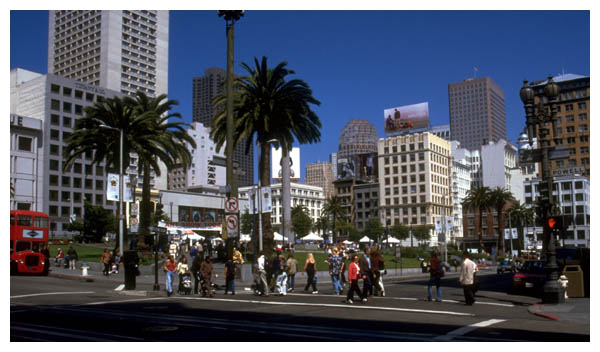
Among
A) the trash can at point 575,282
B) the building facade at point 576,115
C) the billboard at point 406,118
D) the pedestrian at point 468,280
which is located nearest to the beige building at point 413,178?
the billboard at point 406,118

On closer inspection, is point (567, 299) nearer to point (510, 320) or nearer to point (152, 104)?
point (510, 320)

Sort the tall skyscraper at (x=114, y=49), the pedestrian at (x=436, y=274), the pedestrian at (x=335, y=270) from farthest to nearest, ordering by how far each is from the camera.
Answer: the tall skyscraper at (x=114, y=49) < the pedestrian at (x=335, y=270) < the pedestrian at (x=436, y=274)

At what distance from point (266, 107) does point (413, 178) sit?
110 metres

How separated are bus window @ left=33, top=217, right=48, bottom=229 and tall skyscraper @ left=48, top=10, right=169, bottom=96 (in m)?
134

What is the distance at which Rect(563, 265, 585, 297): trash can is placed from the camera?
22062mm

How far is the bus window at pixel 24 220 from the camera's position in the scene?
3381 centimetres

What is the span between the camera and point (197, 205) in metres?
128

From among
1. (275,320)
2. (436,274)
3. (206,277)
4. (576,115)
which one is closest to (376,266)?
(436,274)

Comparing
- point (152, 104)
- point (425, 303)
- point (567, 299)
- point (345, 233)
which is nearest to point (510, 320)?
point (425, 303)

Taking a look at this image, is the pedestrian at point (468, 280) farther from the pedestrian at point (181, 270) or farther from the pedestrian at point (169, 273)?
the pedestrian at point (169, 273)

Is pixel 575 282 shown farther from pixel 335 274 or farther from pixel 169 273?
pixel 169 273

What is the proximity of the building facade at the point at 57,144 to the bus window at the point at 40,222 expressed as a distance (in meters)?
77.3

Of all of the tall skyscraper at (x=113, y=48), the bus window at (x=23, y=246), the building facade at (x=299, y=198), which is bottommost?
the bus window at (x=23, y=246)

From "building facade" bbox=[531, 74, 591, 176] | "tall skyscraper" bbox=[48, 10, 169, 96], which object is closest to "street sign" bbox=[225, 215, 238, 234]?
"building facade" bbox=[531, 74, 591, 176]
